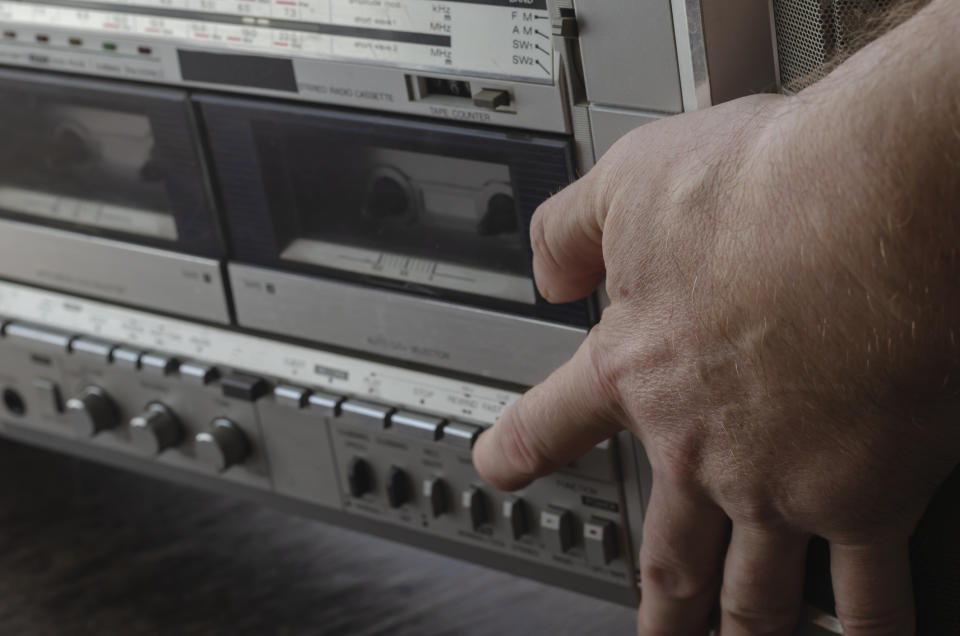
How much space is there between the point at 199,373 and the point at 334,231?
18cm

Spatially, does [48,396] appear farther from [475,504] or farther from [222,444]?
[475,504]

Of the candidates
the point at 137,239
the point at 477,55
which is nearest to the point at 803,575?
the point at 477,55

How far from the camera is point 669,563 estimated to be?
0.74 meters

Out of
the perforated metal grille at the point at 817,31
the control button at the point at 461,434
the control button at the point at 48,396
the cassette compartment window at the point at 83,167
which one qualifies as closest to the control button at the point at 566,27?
the perforated metal grille at the point at 817,31

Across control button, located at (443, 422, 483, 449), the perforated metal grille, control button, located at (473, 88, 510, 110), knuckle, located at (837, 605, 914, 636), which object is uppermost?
the perforated metal grille

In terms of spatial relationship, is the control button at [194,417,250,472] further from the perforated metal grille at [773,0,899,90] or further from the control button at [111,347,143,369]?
the perforated metal grille at [773,0,899,90]

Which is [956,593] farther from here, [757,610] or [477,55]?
[477,55]

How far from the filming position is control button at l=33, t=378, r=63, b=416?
42.8 inches

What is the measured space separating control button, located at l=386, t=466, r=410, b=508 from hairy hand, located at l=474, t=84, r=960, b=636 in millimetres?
181

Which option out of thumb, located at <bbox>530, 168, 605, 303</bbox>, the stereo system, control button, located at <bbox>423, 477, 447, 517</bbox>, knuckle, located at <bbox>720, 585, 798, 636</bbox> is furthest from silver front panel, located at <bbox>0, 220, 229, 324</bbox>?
knuckle, located at <bbox>720, 585, 798, 636</bbox>

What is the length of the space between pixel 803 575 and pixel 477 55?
36 centimetres

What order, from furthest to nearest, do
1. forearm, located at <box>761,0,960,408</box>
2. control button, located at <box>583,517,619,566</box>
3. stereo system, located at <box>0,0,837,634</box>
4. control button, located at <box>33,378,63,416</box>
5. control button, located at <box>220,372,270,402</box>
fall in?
control button, located at <box>33,378,63,416</box>
control button, located at <box>220,372,270,402</box>
control button, located at <box>583,517,619,566</box>
stereo system, located at <box>0,0,837,634</box>
forearm, located at <box>761,0,960,408</box>

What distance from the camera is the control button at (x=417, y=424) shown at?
0.87 m

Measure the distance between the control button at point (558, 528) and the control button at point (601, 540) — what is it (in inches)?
0.5
